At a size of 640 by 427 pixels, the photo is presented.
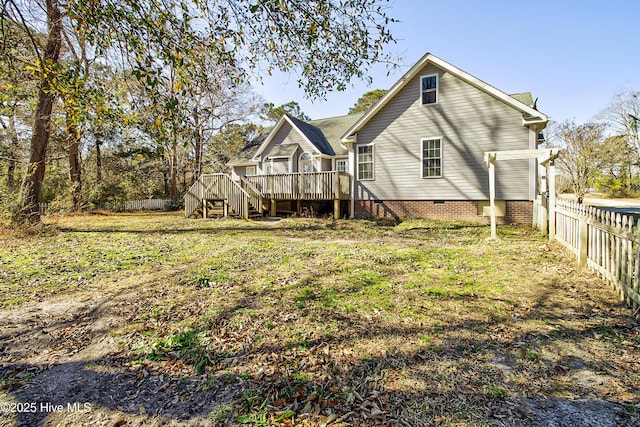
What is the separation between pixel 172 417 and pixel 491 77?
15254 millimetres

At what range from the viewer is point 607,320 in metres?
3.62

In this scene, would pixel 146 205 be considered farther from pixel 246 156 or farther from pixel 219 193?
pixel 219 193

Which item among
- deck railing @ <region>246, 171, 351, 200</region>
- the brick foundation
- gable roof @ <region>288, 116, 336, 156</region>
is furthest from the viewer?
gable roof @ <region>288, 116, 336, 156</region>

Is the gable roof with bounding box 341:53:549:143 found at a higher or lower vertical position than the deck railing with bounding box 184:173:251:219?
higher

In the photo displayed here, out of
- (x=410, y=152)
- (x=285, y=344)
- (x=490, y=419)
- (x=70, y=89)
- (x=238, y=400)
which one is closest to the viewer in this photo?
(x=490, y=419)

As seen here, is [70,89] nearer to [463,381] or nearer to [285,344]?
[285,344]

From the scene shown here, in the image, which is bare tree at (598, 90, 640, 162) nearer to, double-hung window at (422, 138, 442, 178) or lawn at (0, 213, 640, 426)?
double-hung window at (422, 138, 442, 178)

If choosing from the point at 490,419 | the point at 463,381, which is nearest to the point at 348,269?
the point at 463,381

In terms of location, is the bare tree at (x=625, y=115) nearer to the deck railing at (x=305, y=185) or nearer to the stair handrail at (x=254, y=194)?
the deck railing at (x=305, y=185)

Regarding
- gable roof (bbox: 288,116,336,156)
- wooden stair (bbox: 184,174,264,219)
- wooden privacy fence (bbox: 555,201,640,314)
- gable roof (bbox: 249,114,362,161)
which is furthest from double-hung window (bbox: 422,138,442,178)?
wooden stair (bbox: 184,174,264,219)

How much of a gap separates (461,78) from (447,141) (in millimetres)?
2573

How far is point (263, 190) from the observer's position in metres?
16.3

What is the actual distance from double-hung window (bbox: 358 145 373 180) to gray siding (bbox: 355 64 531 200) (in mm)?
256

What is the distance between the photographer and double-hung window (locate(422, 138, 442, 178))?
1324cm
